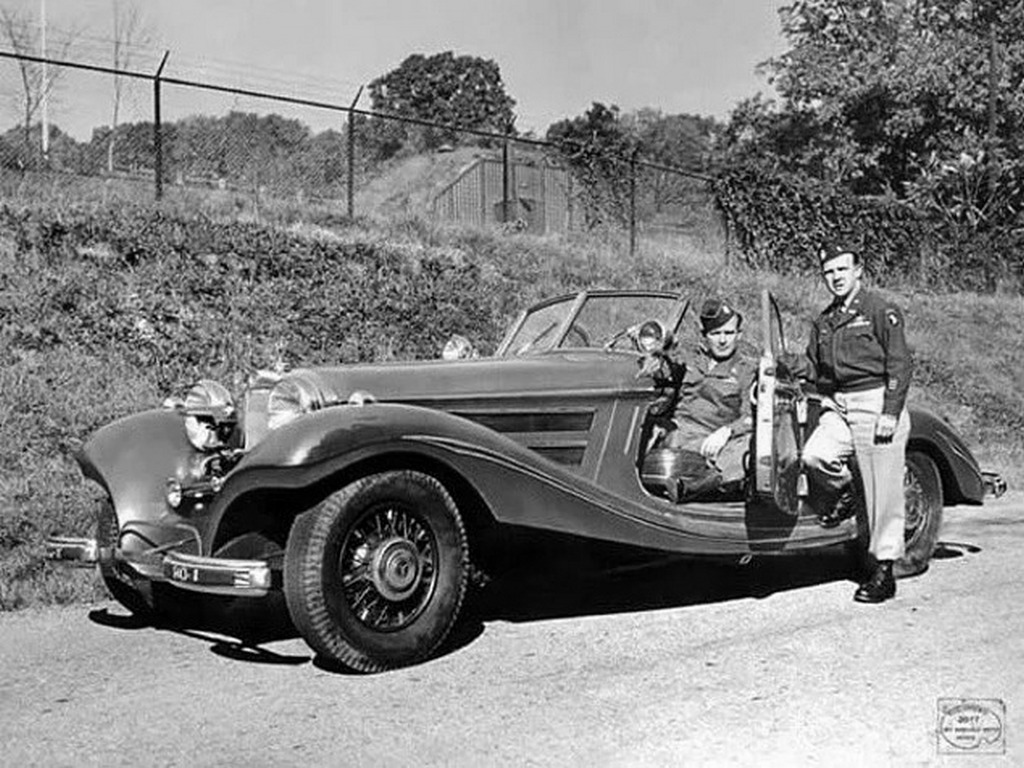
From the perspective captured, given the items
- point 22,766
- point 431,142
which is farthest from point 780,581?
point 431,142

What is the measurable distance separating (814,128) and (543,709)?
3363 centimetres

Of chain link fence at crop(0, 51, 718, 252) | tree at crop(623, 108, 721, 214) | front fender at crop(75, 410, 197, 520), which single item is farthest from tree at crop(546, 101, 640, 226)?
tree at crop(623, 108, 721, 214)

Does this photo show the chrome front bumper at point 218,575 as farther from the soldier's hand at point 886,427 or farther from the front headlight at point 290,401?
the soldier's hand at point 886,427

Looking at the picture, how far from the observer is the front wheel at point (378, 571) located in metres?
4.95

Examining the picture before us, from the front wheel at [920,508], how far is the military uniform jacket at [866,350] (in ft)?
3.31

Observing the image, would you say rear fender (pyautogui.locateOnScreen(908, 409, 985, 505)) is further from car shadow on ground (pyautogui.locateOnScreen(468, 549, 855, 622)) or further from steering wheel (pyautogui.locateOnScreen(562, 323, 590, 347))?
steering wheel (pyautogui.locateOnScreen(562, 323, 590, 347))

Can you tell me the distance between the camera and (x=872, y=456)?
660 cm

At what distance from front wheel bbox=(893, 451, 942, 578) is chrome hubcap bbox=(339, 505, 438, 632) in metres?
3.35

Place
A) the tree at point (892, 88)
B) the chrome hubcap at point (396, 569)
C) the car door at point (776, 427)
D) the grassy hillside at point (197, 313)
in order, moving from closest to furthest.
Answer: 1. the chrome hubcap at point (396, 569)
2. the car door at point (776, 427)
3. the grassy hillside at point (197, 313)
4. the tree at point (892, 88)

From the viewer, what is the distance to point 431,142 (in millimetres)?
21141

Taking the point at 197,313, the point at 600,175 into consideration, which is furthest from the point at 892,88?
the point at 197,313

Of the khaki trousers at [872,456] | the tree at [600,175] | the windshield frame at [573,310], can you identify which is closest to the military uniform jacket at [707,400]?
the windshield frame at [573,310]

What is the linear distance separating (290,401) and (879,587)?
321cm

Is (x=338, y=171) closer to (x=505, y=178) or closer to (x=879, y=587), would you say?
(x=505, y=178)
